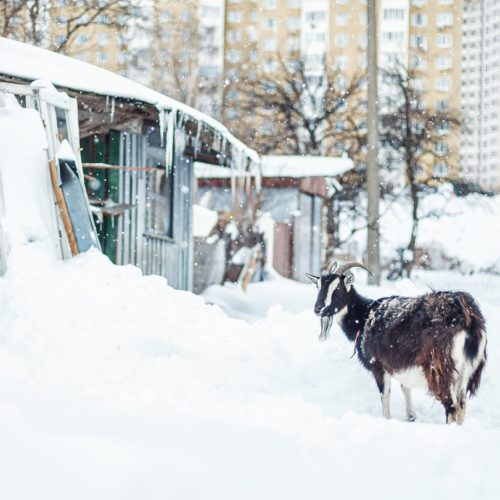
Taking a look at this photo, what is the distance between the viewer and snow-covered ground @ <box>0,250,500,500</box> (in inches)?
178

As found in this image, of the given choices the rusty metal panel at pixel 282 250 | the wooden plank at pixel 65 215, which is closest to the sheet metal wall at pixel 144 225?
the wooden plank at pixel 65 215

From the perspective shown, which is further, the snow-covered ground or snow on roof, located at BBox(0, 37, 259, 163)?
snow on roof, located at BBox(0, 37, 259, 163)

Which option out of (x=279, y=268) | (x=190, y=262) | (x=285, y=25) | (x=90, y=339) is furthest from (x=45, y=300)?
(x=285, y=25)

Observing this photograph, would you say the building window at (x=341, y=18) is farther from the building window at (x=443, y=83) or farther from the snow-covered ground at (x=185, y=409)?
the snow-covered ground at (x=185, y=409)

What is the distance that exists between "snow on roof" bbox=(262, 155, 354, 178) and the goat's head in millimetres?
14786

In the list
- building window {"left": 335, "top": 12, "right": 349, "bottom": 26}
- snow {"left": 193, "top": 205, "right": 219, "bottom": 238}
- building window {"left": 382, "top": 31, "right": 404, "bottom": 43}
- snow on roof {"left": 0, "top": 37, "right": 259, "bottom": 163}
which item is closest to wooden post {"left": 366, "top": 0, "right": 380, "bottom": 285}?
snow {"left": 193, "top": 205, "right": 219, "bottom": 238}

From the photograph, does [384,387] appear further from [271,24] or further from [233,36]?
[271,24]

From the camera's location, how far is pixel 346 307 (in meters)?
8.08

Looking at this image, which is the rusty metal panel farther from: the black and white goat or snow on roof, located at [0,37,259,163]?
the black and white goat

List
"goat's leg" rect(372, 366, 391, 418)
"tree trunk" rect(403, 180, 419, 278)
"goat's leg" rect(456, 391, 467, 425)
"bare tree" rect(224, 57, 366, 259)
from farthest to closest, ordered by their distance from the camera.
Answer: "bare tree" rect(224, 57, 366, 259)
"tree trunk" rect(403, 180, 419, 278)
"goat's leg" rect(372, 366, 391, 418)
"goat's leg" rect(456, 391, 467, 425)

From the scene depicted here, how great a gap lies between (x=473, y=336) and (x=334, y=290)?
5.50ft

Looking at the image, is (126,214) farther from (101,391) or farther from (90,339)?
(101,391)

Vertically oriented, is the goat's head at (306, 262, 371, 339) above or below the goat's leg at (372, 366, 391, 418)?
above

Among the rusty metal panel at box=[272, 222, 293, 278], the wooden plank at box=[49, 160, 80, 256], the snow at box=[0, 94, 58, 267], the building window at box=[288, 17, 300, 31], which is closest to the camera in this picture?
the snow at box=[0, 94, 58, 267]
